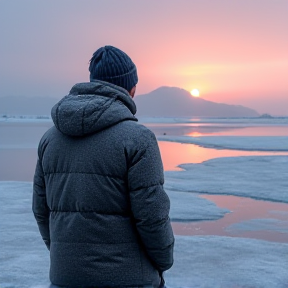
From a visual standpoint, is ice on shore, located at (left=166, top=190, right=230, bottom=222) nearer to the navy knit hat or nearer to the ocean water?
the ocean water

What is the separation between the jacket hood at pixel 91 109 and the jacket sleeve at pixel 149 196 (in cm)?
15

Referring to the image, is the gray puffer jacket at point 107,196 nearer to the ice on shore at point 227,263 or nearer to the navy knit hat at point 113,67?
the navy knit hat at point 113,67

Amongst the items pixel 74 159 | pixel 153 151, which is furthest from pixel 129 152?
pixel 74 159

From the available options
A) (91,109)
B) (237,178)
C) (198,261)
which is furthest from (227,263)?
(237,178)

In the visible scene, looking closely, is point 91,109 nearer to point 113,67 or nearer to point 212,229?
point 113,67

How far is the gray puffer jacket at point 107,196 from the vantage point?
179 cm

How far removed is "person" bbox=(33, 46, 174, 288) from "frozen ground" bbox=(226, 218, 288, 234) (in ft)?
14.5

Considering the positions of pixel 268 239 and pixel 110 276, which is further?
pixel 268 239

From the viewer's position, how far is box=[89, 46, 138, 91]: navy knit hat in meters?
1.96

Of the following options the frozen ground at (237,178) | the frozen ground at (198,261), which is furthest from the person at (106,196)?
Answer: the frozen ground at (237,178)

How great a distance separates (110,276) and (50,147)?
1.72 ft

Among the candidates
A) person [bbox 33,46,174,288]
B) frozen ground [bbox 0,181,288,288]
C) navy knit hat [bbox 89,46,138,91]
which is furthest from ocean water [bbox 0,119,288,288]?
navy knit hat [bbox 89,46,138,91]

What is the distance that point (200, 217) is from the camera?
22.7 ft

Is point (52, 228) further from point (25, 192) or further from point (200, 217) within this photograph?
point (25, 192)
